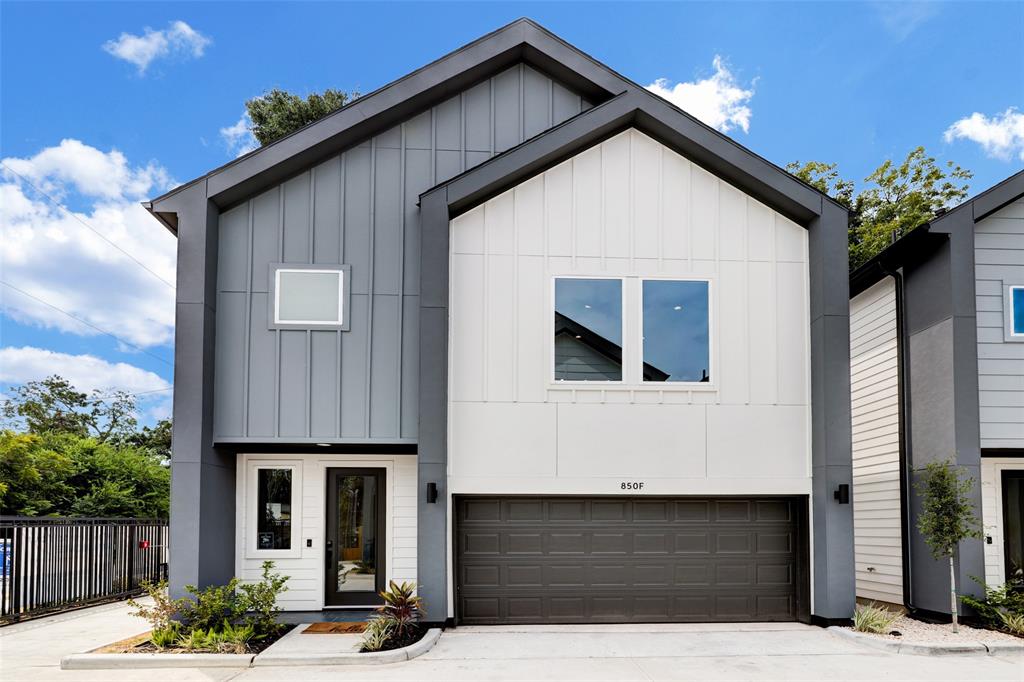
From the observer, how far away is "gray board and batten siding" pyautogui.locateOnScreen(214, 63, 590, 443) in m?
10.4

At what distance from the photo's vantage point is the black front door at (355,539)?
36.2ft

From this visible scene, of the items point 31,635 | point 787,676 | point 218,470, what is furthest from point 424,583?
point 31,635

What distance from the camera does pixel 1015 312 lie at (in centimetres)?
1085

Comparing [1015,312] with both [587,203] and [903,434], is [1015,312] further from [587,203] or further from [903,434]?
[587,203]

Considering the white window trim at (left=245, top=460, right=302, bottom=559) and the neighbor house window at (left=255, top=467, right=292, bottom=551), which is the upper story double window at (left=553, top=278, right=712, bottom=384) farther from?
the neighbor house window at (left=255, top=467, right=292, bottom=551)

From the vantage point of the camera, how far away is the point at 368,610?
36.1 ft

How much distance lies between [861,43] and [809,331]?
27567 millimetres

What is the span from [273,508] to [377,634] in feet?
9.62

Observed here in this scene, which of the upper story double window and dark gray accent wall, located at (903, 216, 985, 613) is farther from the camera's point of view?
the upper story double window

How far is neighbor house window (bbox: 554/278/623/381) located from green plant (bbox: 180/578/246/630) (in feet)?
15.9

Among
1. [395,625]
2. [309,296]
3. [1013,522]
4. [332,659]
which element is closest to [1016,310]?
[1013,522]

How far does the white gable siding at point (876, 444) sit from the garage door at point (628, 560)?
209cm

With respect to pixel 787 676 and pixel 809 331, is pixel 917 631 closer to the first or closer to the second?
pixel 787 676


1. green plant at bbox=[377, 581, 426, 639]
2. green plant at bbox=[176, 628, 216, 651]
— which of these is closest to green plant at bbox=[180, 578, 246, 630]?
green plant at bbox=[176, 628, 216, 651]
